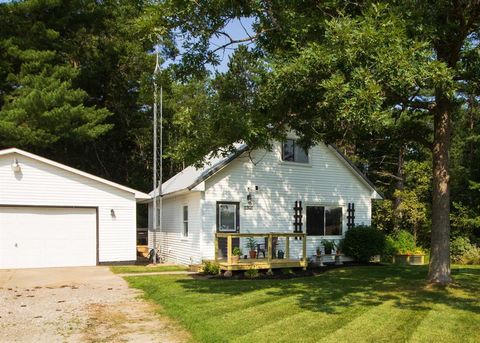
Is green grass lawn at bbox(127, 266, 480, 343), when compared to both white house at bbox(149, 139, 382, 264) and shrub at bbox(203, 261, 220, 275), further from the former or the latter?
white house at bbox(149, 139, 382, 264)

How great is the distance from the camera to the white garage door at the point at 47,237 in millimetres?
17203

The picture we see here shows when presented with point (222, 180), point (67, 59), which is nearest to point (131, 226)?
point (222, 180)

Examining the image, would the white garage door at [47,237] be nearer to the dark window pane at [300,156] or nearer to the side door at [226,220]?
the side door at [226,220]

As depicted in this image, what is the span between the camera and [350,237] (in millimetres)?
18859

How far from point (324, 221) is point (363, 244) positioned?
68.2 inches

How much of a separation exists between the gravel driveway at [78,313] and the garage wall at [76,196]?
13.4ft

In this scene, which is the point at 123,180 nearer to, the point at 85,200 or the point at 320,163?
the point at 85,200

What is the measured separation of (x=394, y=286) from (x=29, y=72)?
900 inches

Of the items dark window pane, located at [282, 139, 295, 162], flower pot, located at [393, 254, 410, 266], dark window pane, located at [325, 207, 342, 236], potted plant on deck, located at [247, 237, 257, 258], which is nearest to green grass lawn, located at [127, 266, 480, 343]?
potted plant on deck, located at [247, 237, 257, 258]

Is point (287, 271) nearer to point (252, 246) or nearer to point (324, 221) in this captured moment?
point (252, 246)

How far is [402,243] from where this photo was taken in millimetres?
21344

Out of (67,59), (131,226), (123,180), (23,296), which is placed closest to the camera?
(23,296)

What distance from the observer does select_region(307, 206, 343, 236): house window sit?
18.9 metres

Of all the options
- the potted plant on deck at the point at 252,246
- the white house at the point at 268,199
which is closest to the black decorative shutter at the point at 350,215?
the white house at the point at 268,199
